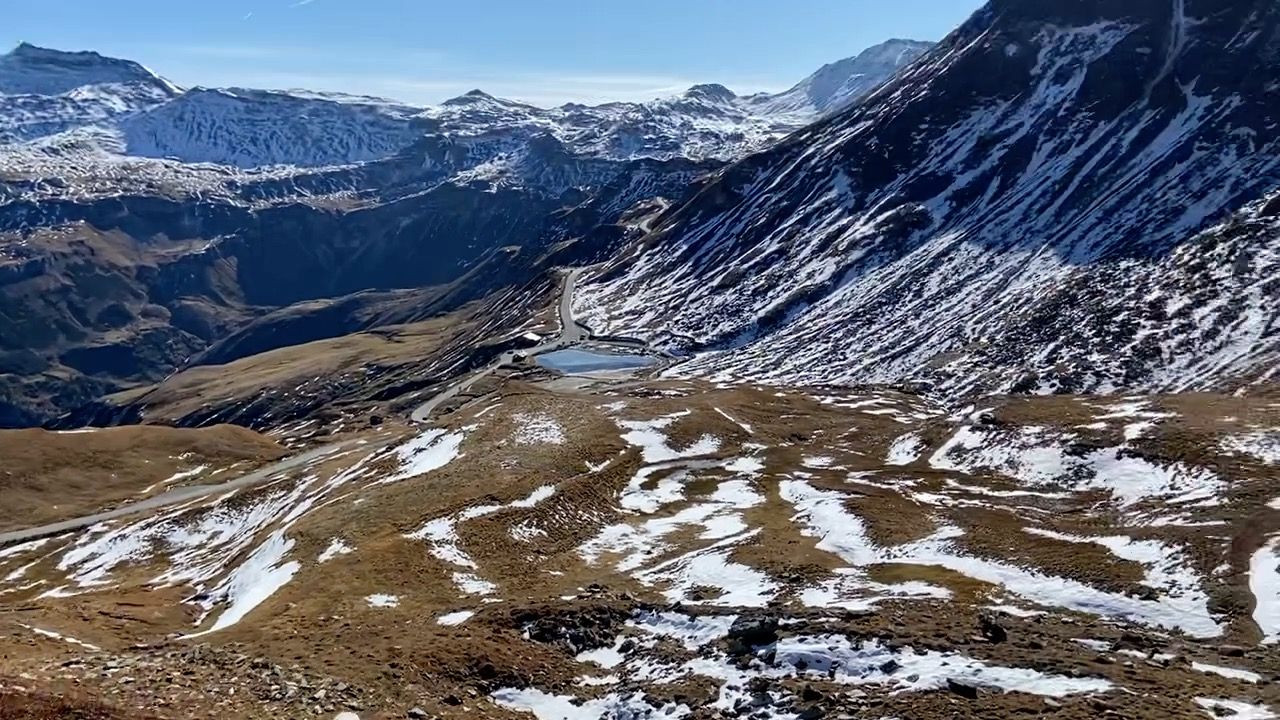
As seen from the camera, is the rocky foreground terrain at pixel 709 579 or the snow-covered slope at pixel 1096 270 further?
the snow-covered slope at pixel 1096 270

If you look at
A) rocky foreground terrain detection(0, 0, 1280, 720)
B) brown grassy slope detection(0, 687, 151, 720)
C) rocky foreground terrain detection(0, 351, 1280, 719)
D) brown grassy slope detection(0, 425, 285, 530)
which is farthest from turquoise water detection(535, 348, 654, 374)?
brown grassy slope detection(0, 687, 151, 720)

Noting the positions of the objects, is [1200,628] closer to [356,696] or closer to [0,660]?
[356,696]

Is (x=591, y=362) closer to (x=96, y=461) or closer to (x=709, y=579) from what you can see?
(x=96, y=461)

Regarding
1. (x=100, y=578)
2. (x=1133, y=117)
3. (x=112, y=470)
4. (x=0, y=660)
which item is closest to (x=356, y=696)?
(x=0, y=660)

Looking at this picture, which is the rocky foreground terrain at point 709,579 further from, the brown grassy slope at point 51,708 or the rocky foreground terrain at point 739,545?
the brown grassy slope at point 51,708

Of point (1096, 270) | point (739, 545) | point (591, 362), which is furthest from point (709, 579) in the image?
point (591, 362)

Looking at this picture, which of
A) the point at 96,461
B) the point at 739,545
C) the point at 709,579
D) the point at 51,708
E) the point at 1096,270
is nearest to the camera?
the point at 51,708

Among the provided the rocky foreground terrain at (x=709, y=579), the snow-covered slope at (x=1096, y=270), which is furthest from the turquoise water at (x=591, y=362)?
the rocky foreground terrain at (x=709, y=579)
